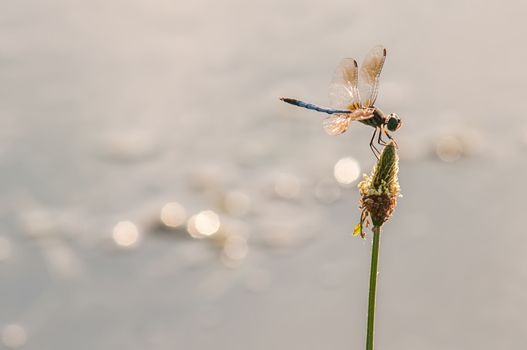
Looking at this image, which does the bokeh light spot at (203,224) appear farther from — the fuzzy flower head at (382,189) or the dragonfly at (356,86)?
the fuzzy flower head at (382,189)

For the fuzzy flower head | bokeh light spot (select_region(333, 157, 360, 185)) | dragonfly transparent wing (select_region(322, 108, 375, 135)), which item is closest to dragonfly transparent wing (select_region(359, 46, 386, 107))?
dragonfly transparent wing (select_region(322, 108, 375, 135))


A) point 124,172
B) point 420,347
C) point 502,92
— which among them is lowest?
point 420,347

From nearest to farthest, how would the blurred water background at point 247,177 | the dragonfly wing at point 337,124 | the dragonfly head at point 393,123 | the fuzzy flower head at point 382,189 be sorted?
1. the fuzzy flower head at point 382,189
2. the dragonfly head at point 393,123
3. the dragonfly wing at point 337,124
4. the blurred water background at point 247,177

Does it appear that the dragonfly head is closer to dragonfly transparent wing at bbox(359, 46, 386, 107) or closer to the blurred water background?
dragonfly transparent wing at bbox(359, 46, 386, 107)

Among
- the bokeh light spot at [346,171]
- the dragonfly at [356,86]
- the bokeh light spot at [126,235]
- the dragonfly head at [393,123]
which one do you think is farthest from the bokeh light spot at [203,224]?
the dragonfly head at [393,123]

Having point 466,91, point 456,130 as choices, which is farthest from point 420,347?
Result: point 466,91

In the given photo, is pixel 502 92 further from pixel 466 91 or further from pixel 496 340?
pixel 496 340

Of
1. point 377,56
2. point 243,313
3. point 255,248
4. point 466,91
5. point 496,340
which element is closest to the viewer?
point 377,56
